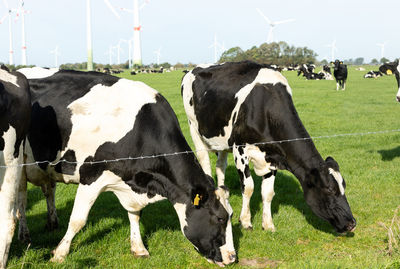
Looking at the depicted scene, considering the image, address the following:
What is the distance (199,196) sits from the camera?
4625 millimetres

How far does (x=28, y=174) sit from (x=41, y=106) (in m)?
0.92

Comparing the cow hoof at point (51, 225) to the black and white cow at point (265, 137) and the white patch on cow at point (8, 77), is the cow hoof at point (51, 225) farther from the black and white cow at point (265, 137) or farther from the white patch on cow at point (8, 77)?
the white patch on cow at point (8, 77)

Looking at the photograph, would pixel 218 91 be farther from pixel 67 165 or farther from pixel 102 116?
pixel 67 165

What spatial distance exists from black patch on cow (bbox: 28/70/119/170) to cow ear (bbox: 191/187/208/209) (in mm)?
1696

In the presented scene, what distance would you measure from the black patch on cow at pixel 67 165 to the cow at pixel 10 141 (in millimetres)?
1076

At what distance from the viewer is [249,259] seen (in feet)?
17.4

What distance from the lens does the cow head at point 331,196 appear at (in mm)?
5516

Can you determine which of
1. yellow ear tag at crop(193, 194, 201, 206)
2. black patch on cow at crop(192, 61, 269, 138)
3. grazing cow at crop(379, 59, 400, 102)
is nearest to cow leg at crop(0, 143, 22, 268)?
yellow ear tag at crop(193, 194, 201, 206)

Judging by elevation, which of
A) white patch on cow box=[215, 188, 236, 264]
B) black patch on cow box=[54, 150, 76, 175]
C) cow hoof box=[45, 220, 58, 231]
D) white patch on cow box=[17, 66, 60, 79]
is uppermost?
white patch on cow box=[17, 66, 60, 79]

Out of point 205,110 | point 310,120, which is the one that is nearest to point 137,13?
point 310,120

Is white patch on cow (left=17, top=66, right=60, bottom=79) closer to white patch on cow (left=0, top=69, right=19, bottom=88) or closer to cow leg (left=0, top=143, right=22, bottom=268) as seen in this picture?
white patch on cow (left=0, top=69, right=19, bottom=88)

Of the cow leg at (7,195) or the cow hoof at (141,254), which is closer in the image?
the cow leg at (7,195)

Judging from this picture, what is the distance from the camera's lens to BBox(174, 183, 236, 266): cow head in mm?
4684

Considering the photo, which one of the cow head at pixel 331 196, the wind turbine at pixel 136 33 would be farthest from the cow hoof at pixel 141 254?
the wind turbine at pixel 136 33
